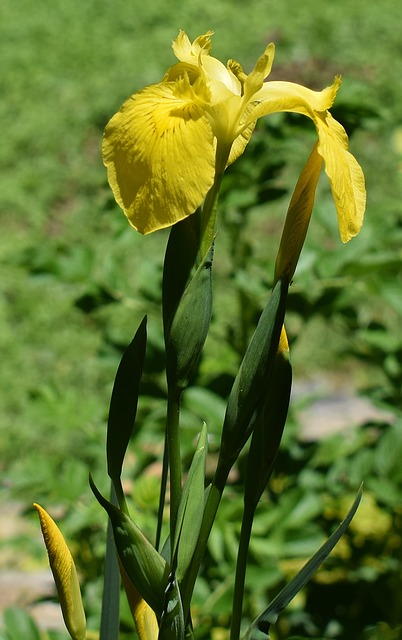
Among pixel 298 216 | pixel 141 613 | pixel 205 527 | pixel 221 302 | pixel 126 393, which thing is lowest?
pixel 221 302

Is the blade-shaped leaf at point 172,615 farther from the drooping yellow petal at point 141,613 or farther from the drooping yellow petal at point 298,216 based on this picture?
the drooping yellow petal at point 298,216

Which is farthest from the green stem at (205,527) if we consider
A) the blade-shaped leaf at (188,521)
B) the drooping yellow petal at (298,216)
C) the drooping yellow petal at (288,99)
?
the drooping yellow petal at (288,99)

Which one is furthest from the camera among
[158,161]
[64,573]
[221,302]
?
[221,302]

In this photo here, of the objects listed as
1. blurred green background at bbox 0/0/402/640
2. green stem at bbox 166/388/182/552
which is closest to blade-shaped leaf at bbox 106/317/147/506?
green stem at bbox 166/388/182/552

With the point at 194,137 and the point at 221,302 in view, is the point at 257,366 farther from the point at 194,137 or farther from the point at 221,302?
the point at 221,302

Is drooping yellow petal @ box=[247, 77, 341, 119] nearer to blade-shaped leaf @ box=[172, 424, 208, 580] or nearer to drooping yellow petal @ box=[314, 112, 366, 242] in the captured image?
drooping yellow petal @ box=[314, 112, 366, 242]

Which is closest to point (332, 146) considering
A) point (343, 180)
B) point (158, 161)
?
point (343, 180)

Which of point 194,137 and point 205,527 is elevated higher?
point 194,137

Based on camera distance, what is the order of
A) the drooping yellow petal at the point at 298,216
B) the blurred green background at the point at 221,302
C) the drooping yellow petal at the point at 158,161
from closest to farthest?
the drooping yellow petal at the point at 158,161
the drooping yellow petal at the point at 298,216
the blurred green background at the point at 221,302
